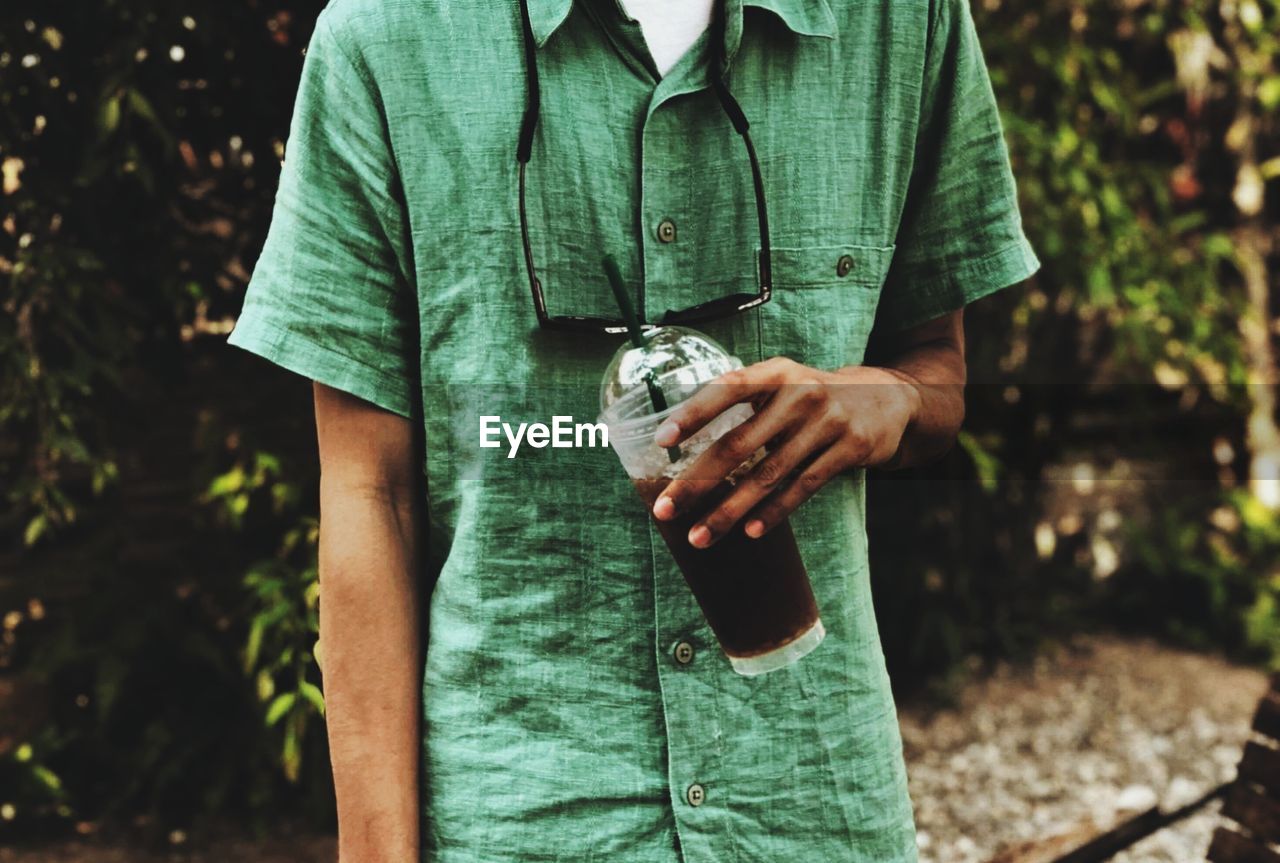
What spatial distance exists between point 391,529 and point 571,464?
0.64ft

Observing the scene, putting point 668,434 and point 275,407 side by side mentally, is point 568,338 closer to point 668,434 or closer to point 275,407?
point 668,434

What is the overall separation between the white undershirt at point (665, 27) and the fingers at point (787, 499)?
417 millimetres

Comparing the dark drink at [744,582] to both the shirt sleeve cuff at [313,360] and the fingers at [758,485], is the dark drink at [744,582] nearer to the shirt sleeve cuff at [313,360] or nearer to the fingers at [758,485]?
the fingers at [758,485]

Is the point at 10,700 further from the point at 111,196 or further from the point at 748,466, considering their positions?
the point at 748,466

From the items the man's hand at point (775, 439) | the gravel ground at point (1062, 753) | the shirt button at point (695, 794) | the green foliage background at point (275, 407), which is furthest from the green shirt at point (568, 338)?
the gravel ground at point (1062, 753)

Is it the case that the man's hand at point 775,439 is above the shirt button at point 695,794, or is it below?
above

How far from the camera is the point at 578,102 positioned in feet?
3.68

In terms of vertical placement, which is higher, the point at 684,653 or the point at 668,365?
the point at 668,365

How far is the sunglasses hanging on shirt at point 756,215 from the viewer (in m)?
1.10

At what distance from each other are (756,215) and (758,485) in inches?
12.3

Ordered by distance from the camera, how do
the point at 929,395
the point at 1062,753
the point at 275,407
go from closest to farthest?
1. the point at 929,395
2. the point at 275,407
3. the point at 1062,753

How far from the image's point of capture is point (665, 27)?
1.15 m

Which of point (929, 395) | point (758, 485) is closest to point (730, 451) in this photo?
point (758, 485)

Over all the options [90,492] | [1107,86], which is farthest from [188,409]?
[1107,86]
